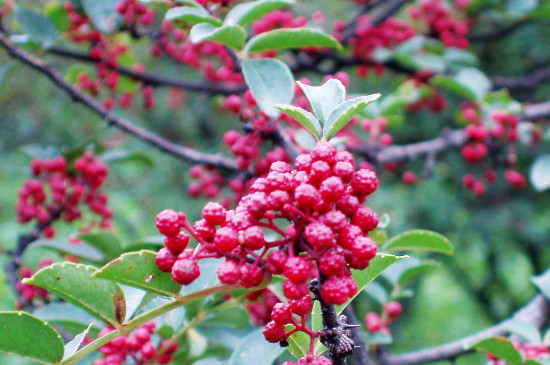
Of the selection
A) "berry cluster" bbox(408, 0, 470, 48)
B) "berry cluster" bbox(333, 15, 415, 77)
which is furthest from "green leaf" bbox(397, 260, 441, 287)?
"berry cluster" bbox(408, 0, 470, 48)

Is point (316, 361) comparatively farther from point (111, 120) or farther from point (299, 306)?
point (111, 120)

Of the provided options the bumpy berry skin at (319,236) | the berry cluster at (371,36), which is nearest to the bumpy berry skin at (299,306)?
the bumpy berry skin at (319,236)

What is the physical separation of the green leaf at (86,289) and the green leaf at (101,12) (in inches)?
36.3

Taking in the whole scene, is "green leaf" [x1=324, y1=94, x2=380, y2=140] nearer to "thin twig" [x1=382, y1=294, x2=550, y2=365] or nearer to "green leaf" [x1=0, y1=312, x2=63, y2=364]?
"green leaf" [x1=0, y1=312, x2=63, y2=364]

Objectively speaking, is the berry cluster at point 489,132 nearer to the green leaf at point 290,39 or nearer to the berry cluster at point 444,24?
the berry cluster at point 444,24

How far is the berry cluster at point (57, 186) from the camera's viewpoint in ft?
5.52

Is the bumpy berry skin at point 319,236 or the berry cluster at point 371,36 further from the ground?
the bumpy berry skin at point 319,236

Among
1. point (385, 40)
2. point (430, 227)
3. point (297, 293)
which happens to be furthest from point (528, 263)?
point (297, 293)

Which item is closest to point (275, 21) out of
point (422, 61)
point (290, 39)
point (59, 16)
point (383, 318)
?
point (422, 61)

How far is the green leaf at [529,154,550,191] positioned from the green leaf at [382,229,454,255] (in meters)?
0.79

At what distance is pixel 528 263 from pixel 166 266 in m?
3.01

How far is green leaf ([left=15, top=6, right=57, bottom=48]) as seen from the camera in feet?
4.82

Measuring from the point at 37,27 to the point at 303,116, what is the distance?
1157 millimetres

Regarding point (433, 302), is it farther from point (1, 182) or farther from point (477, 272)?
point (1, 182)
